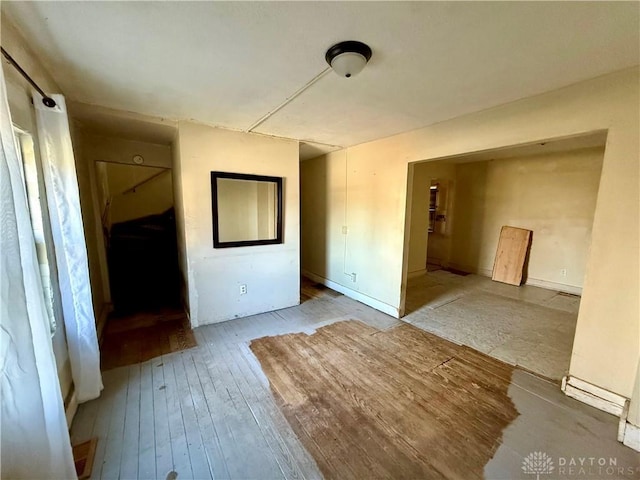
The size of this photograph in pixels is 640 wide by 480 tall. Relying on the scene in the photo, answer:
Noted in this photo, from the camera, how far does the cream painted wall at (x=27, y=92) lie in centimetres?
127

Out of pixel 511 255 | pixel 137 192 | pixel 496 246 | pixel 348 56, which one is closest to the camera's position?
pixel 348 56

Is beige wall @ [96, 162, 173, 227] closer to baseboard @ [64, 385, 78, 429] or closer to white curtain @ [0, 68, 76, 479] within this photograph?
baseboard @ [64, 385, 78, 429]

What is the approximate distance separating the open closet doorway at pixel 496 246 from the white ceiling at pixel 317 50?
4.27 ft

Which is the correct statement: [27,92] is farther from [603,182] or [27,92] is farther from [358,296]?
[358,296]

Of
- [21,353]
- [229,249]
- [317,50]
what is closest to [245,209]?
[229,249]

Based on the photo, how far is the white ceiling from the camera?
45.6 inches

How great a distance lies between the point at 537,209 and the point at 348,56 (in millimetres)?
5038

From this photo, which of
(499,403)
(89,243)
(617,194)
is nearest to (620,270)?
(617,194)

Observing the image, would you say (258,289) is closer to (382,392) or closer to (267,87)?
(382,392)

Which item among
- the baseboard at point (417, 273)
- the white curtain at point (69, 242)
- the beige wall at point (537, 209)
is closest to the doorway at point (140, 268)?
the white curtain at point (69, 242)

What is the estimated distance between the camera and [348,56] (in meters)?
1.41

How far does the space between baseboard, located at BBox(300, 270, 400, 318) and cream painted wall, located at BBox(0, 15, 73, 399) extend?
3126mm

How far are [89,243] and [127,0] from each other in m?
2.66

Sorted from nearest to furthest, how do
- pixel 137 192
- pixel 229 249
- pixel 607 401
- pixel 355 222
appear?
pixel 607 401 < pixel 229 249 < pixel 355 222 < pixel 137 192
